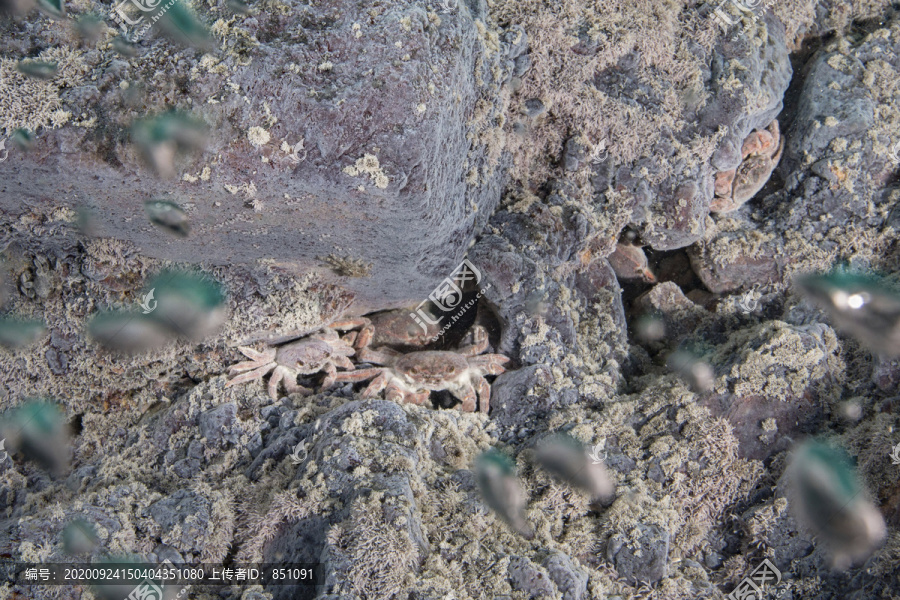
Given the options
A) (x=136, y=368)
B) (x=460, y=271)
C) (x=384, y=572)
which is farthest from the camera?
(x=460, y=271)

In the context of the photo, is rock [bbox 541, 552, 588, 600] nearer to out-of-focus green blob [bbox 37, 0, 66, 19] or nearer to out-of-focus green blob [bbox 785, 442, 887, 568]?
out-of-focus green blob [bbox 785, 442, 887, 568]

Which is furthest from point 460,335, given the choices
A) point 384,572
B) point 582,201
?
point 384,572

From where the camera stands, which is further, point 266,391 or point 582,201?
point 582,201

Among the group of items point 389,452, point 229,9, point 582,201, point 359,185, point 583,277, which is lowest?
point 389,452

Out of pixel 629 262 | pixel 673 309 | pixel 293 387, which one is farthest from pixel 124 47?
pixel 673 309

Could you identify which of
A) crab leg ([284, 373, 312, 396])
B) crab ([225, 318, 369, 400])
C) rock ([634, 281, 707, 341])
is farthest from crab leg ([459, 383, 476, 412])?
rock ([634, 281, 707, 341])

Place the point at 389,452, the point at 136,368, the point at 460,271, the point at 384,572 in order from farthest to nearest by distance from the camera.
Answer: the point at 460,271
the point at 136,368
the point at 389,452
the point at 384,572

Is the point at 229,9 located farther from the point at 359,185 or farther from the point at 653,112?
the point at 653,112

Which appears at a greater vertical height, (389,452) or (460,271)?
(460,271)
